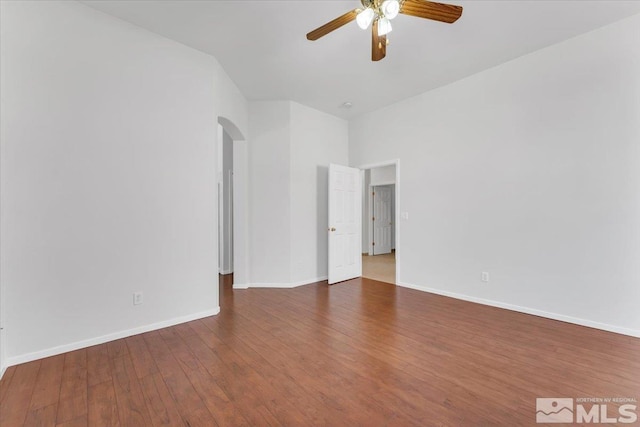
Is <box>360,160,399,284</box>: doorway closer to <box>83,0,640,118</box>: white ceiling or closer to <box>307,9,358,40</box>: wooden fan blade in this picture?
<box>83,0,640,118</box>: white ceiling

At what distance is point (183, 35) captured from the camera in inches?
115

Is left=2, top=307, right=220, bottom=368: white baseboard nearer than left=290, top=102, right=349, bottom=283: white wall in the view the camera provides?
Yes

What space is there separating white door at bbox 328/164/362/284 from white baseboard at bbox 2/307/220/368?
7.17ft

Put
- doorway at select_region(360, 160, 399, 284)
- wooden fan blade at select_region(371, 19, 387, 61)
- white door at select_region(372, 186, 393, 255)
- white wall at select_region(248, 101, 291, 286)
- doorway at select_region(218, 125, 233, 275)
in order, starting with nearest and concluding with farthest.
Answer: wooden fan blade at select_region(371, 19, 387, 61), white wall at select_region(248, 101, 291, 286), doorway at select_region(218, 125, 233, 275), doorway at select_region(360, 160, 399, 284), white door at select_region(372, 186, 393, 255)

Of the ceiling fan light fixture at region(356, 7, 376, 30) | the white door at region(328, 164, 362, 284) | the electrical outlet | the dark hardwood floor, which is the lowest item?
the dark hardwood floor

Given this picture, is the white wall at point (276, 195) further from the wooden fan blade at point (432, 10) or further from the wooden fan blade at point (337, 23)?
the wooden fan blade at point (432, 10)

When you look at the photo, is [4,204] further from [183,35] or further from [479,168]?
[479,168]

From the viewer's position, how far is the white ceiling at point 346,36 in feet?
8.25

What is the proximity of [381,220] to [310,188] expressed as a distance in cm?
426

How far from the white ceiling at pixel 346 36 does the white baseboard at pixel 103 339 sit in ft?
9.88

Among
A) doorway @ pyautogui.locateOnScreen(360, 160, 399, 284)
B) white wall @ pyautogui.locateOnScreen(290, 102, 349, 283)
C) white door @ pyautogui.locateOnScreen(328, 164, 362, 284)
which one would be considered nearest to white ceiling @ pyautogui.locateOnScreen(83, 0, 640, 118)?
white wall @ pyautogui.locateOnScreen(290, 102, 349, 283)

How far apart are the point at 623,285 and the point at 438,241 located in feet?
6.19

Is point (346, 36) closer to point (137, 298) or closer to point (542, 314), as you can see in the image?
point (137, 298)

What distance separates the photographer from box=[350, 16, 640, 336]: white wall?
2742 mm
